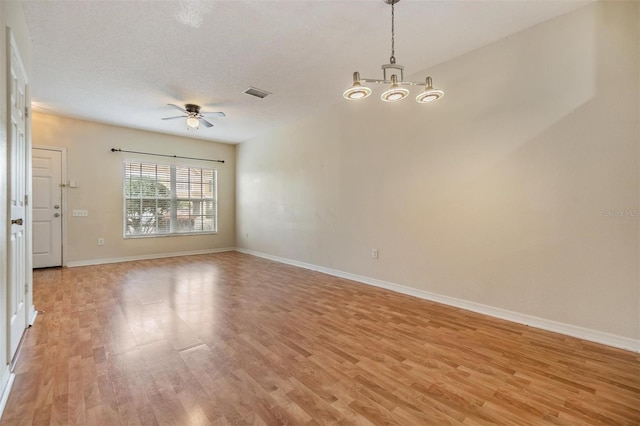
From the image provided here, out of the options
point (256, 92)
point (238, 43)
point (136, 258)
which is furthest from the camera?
point (136, 258)

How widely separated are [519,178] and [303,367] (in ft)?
8.57

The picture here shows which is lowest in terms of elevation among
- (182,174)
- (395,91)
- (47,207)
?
(47,207)

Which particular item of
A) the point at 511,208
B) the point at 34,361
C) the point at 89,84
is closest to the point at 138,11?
the point at 89,84

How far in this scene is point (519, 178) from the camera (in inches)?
109

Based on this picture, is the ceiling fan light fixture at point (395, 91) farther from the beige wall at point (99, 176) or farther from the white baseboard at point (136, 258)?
the white baseboard at point (136, 258)

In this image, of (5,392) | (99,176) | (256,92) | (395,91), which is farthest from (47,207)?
(395,91)

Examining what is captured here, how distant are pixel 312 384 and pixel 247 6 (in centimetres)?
290

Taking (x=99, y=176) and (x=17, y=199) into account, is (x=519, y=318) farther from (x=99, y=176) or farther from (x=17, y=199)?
(x=99, y=176)

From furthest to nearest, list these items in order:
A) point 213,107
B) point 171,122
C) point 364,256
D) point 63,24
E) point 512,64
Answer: point 171,122 < point 213,107 < point 364,256 < point 512,64 < point 63,24

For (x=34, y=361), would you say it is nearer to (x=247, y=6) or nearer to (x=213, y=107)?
(x=247, y=6)

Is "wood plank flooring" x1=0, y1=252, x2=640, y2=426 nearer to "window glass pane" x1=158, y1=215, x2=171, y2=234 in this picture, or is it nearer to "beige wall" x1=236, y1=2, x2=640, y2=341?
"beige wall" x1=236, y1=2, x2=640, y2=341

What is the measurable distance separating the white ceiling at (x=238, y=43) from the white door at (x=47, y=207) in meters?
1.34

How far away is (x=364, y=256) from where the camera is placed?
4.23 metres

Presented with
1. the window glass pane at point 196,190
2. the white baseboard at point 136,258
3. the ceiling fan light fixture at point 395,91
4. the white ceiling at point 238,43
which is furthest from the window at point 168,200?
the ceiling fan light fixture at point 395,91
